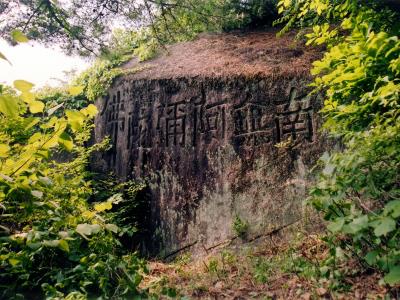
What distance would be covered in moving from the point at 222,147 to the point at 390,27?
8.50ft

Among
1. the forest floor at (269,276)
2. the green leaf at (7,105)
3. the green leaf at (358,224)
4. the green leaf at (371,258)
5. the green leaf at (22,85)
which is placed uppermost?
the green leaf at (22,85)

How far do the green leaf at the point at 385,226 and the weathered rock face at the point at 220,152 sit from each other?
2731mm

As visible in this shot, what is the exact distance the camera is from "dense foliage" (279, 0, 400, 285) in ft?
6.77

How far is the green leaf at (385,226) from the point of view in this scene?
1677mm

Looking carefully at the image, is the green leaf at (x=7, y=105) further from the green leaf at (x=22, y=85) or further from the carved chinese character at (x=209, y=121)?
the carved chinese character at (x=209, y=121)

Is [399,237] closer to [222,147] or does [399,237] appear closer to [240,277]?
[240,277]

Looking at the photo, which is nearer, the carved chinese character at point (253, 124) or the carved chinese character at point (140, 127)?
the carved chinese character at point (253, 124)

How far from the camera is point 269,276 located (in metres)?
3.57

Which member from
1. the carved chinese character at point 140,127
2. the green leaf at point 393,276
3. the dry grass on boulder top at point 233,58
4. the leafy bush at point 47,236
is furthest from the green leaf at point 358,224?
the carved chinese character at point 140,127

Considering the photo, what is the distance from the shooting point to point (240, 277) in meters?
3.74

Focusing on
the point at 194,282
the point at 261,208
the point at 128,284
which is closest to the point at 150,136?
the point at 261,208

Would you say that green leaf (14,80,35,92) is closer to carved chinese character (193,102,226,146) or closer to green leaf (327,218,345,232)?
green leaf (327,218,345,232)

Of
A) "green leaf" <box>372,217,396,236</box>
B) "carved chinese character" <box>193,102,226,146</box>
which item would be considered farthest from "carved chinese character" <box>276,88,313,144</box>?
"green leaf" <box>372,217,396,236</box>

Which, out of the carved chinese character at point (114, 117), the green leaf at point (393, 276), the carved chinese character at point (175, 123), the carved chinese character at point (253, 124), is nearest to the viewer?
the green leaf at point (393, 276)
